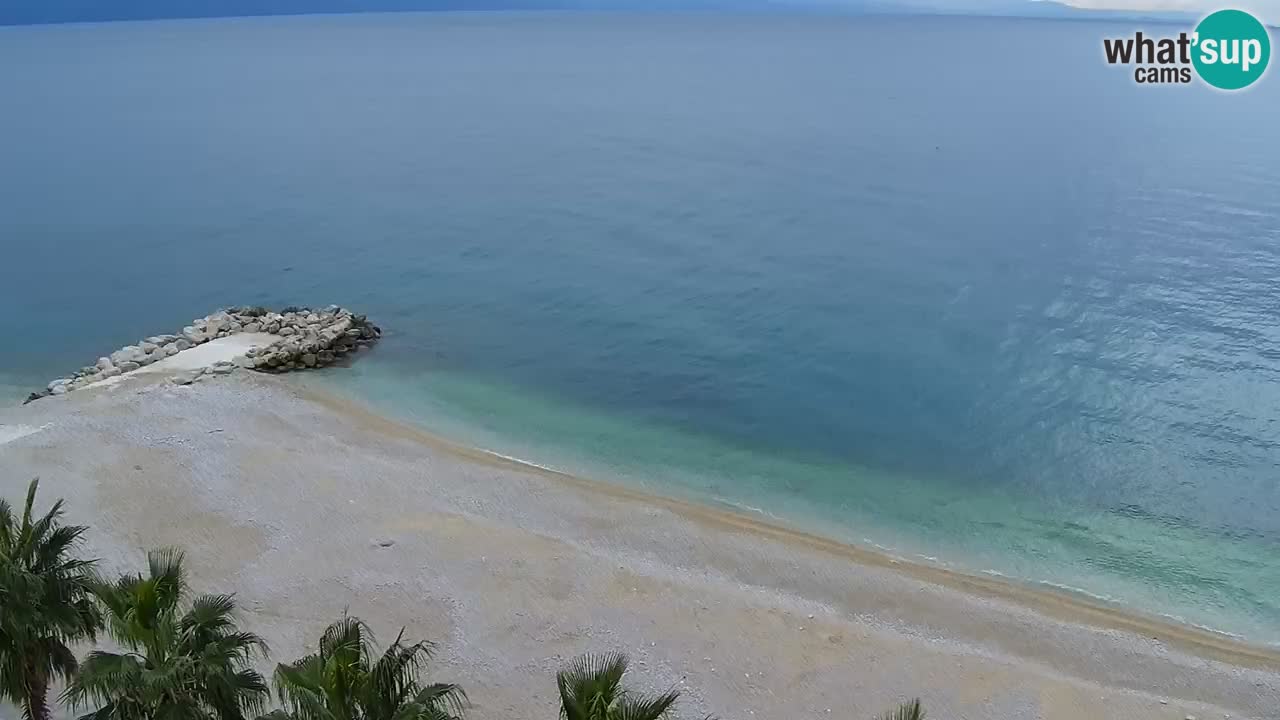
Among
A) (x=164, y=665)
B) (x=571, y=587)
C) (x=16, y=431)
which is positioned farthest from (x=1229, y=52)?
(x=164, y=665)

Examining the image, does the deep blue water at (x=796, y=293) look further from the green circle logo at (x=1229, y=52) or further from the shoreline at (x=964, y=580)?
the green circle logo at (x=1229, y=52)

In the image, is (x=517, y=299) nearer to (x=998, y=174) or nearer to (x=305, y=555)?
(x=305, y=555)

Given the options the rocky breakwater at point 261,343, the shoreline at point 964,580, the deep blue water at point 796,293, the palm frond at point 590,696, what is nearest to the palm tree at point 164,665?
the palm frond at point 590,696

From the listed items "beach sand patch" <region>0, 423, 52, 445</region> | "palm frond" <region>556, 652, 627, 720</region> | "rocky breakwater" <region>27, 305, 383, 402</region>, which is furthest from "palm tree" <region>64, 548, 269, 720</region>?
"rocky breakwater" <region>27, 305, 383, 402</region>

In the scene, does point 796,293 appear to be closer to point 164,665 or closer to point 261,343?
point 261,343

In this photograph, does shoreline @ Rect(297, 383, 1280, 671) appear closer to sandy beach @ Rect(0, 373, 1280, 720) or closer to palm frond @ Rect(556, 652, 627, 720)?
sandy beach @ Rect(0, 373, 1280, 720)

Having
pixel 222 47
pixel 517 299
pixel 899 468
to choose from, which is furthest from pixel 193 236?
pixel 222 47
